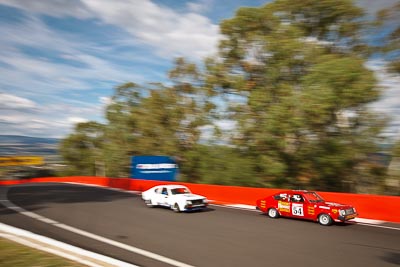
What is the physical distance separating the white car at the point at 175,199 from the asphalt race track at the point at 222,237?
383mm

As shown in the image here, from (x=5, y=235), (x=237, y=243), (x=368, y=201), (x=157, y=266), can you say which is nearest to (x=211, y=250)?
(x=237, y=243)

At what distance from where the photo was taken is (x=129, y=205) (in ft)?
61.5

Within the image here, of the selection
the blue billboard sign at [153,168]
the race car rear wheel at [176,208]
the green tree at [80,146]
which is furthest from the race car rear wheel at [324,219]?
the green tree at [80,146]

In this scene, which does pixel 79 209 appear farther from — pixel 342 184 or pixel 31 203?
pixel 342 184

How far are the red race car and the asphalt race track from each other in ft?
1.06

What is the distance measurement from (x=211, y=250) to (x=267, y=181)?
17170 millimetres

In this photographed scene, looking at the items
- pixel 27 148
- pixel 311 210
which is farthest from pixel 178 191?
pixel 27 148

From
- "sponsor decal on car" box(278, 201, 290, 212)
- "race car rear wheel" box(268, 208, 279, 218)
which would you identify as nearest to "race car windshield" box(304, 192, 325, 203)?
"sponsor decal on car" box(278, 201, 290, 212)

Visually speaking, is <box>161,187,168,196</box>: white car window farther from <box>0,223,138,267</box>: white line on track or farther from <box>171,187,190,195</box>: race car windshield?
<box>0,223,138,267</box>: white line on track

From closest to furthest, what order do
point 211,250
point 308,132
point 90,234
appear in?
1. point 211,250
2. point 90,234
3. point 308,132

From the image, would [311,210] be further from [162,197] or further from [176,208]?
[162,197]

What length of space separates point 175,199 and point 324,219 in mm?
6665

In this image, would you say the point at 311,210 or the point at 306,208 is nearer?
the point at 311,210

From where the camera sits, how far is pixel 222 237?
10.7m
